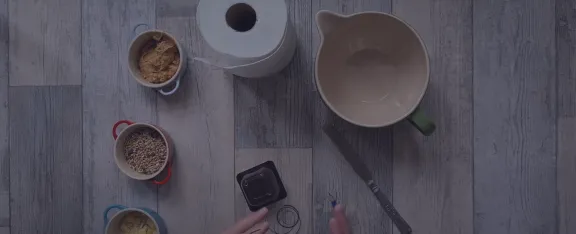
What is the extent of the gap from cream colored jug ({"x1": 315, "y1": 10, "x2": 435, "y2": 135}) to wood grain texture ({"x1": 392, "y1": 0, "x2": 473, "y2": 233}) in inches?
2.4

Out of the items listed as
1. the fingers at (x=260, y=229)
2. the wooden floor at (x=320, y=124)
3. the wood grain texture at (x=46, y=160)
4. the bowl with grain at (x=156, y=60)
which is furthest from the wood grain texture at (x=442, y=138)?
the wood grain texture at (x=46, y=160)

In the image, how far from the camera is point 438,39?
0.85m

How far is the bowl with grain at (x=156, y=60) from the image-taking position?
0.82 m

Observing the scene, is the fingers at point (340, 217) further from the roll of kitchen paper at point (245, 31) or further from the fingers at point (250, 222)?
the roll of kitchen paper at point (245, 31)

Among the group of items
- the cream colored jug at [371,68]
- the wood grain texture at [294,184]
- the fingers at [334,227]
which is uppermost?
the cream colored jug at [371,68]

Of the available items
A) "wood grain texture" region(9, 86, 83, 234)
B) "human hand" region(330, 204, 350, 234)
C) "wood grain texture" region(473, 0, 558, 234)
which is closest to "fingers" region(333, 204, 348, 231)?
"human hand" region(330, 204, 350, 234)

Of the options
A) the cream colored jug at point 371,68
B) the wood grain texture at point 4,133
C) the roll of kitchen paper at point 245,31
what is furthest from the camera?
the wood grain texture at point 4,133

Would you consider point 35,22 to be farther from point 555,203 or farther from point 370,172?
point 555,203

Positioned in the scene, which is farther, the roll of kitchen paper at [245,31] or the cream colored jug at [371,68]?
the cream colored jug at [371,68]

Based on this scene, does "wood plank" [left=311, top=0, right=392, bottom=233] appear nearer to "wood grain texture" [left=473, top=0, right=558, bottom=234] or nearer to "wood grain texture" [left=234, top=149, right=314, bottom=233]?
"wood grain texture" [left=234, top=149, right=314, bottom=233]

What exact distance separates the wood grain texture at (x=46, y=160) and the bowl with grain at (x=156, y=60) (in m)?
0.14

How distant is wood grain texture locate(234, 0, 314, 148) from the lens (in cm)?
86

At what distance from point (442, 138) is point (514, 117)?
0.41 feet

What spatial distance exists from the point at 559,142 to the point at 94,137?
80cm
